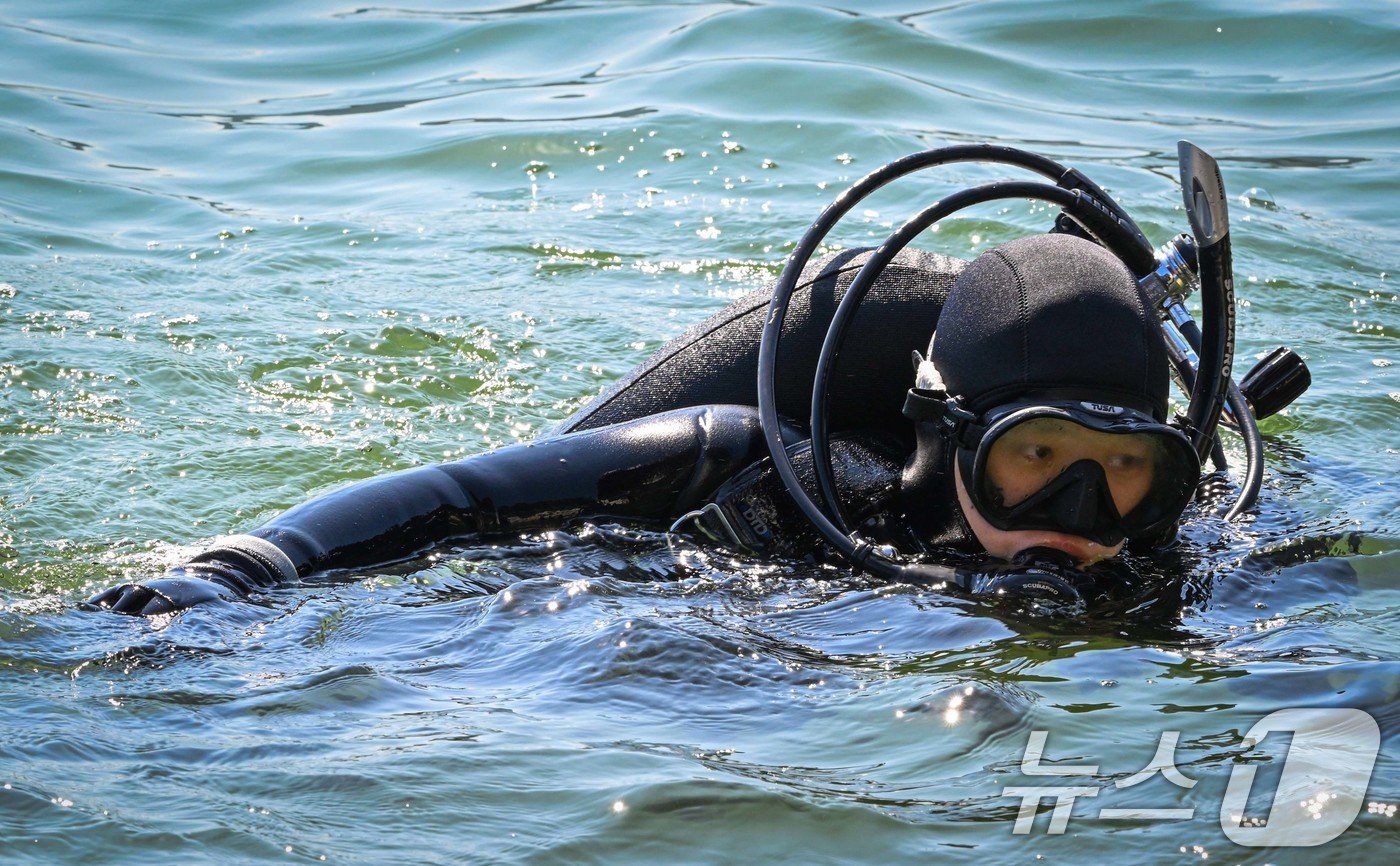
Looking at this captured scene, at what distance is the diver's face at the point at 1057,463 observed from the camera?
9.25 ft

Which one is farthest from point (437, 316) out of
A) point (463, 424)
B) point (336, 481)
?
point (336, 481)

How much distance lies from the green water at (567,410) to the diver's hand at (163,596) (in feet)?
0.17

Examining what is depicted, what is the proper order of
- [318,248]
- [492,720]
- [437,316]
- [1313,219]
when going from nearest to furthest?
[492,720]
[437,316]
[318,248]
[1313,219]

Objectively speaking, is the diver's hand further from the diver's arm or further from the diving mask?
the diving mask

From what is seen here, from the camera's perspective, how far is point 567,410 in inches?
189

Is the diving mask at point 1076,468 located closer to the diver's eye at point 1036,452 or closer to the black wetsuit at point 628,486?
the diver's eye at point 1036,452

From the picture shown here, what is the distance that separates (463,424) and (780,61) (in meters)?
4.89

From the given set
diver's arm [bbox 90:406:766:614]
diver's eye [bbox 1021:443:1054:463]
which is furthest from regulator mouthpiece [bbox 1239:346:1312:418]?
diver's arm [bbox 90:406:766:614]

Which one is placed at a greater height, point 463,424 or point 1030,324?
point 1030,324

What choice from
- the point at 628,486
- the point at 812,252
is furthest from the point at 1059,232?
the point at 628,486

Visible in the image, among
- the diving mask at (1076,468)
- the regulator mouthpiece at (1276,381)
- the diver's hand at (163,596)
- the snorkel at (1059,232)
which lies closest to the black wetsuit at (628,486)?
the diver's hand at (163,596)

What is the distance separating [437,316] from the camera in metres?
5.43

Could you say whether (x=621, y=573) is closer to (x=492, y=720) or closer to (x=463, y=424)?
(x=492, y=720)

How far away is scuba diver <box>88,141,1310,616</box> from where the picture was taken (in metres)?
2.83
